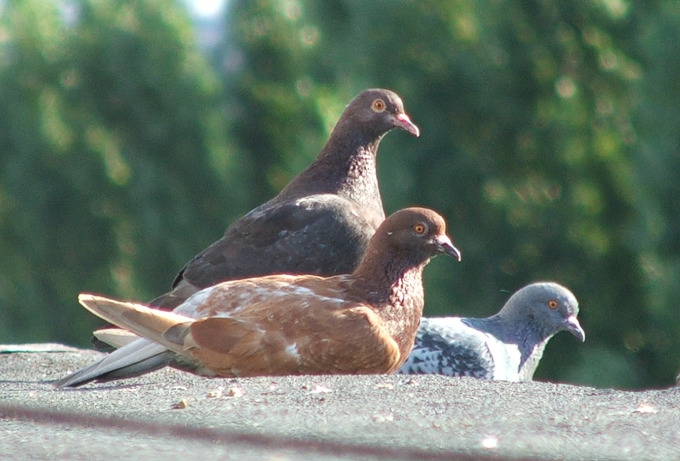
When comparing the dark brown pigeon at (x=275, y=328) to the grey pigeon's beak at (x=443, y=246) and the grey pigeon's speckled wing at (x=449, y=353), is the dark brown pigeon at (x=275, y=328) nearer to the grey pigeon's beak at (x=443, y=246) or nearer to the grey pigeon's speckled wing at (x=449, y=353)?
the grey pigeon's beak at (x=443, y=246)

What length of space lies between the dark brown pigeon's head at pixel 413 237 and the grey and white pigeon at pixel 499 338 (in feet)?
2.74

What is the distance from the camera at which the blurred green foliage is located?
9.80 metres

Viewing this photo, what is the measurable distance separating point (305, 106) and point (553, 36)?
366 cm

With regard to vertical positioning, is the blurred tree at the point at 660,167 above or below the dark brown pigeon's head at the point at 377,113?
below

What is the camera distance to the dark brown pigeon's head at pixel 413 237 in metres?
4.76

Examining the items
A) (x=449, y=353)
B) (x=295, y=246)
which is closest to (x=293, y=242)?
(x=295, y=246)

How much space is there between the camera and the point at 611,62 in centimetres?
1017

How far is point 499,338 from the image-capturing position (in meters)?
6.10

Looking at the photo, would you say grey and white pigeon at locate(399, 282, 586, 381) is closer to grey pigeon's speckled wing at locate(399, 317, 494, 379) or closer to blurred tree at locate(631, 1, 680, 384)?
grey pigeon's speckled wing at locate(399, 317, 494, 379)

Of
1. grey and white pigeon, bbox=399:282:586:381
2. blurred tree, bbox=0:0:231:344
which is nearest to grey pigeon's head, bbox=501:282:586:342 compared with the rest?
grey and white pigeon, bbox=399:282:586:381

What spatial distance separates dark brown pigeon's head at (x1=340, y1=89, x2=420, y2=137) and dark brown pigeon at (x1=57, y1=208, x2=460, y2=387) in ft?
5.17

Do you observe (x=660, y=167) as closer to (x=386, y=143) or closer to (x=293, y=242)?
(x=386, y=143)

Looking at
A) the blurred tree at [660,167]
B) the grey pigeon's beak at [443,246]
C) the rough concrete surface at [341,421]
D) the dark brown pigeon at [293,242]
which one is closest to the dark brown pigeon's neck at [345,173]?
the dark brown pigeon at [293,242]

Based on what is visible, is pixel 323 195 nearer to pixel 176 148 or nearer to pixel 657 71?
pixel 657 71
